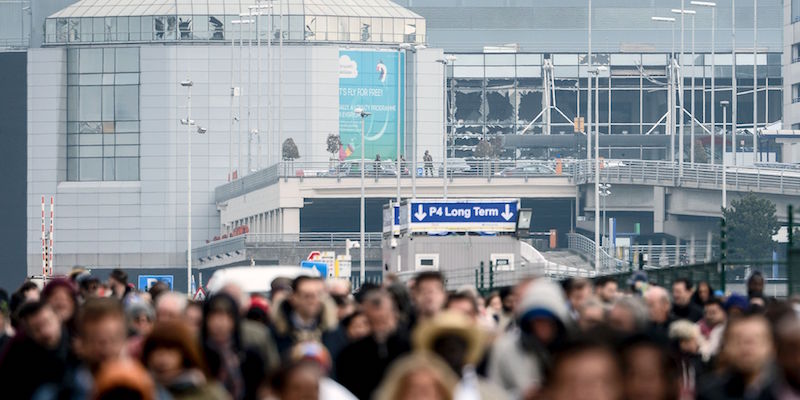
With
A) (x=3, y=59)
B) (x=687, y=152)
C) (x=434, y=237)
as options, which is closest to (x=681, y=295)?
(x=434, y=237)

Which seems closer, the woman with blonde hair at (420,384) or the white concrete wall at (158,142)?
the woman with blonde hair at (420,384)

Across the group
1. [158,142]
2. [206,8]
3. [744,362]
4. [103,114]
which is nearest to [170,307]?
[744,362]

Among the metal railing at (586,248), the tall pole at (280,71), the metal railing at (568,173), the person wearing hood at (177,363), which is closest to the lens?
the person wearing hood at (177,363)

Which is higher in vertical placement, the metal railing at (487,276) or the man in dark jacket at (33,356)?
the man in dark jacket at (33,356)

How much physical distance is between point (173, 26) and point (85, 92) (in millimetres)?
7017

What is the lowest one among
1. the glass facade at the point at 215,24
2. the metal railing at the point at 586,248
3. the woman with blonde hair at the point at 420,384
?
the metal railing at the point at 586,248

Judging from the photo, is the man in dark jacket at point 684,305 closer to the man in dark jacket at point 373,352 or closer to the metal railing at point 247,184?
the man in dark jacket at point 373,352

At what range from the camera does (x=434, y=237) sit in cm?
7294

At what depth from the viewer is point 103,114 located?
141m

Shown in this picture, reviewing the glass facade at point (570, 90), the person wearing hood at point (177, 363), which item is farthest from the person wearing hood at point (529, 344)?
the glass facade at point (570, 90)

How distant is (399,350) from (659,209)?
104025 mm

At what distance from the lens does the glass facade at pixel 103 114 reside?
5541 inches

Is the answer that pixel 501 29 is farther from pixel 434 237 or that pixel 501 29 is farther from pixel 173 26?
pixel 434 237

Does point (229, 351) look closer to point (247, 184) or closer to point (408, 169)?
point (408, 169)
